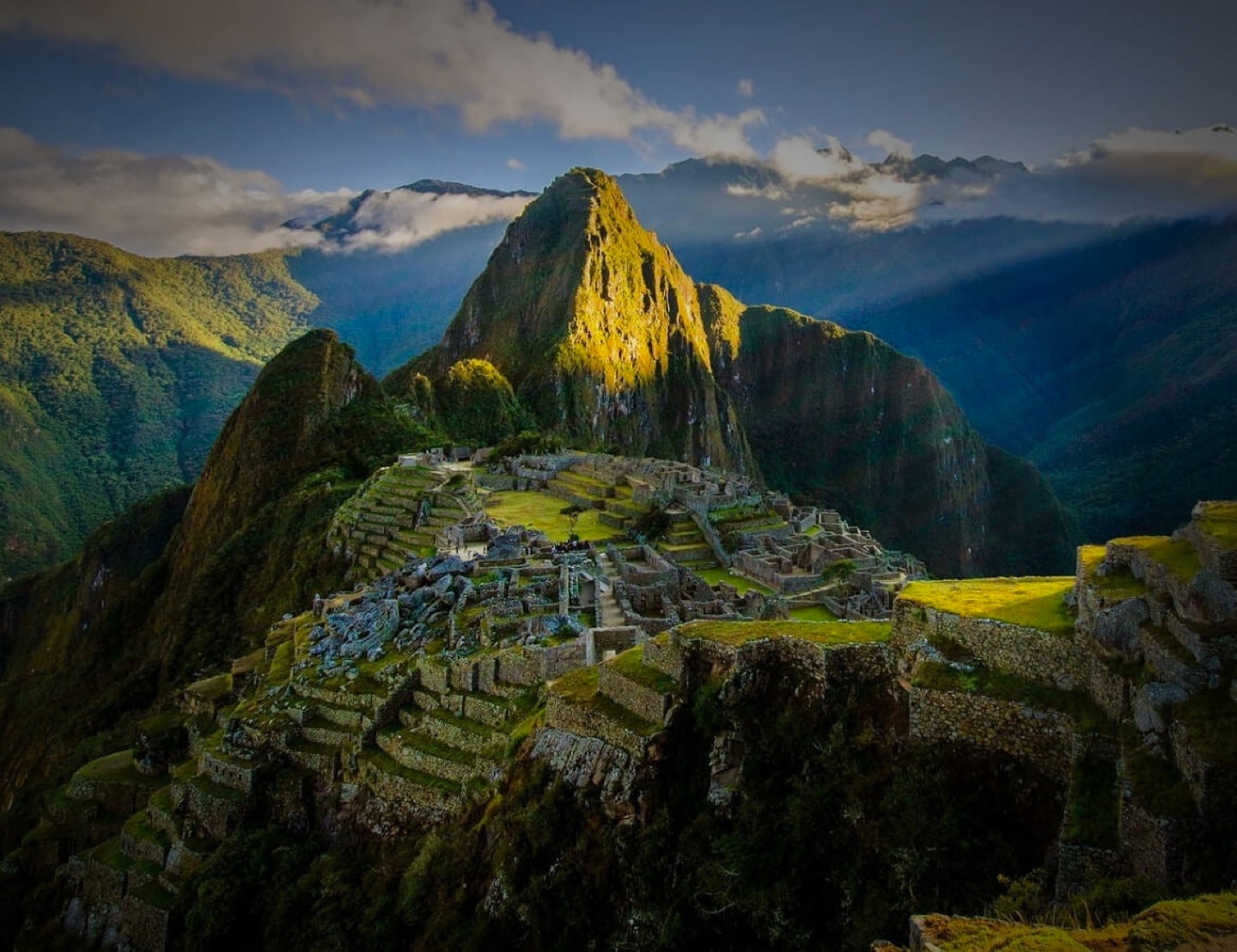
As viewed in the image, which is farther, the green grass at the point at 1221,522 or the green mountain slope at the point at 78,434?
the green mountain slope at the point at 78,434

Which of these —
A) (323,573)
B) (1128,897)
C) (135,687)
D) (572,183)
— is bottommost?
(135,687)

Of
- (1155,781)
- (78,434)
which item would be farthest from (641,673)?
(78,434)

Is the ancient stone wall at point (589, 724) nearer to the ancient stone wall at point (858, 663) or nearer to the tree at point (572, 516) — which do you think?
the ancient stone wall at point (858, 663)

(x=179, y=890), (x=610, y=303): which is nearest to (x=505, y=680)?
(x=179, y=890)

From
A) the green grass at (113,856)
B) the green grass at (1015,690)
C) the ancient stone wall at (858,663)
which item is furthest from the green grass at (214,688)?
the green grass at (1015,690)

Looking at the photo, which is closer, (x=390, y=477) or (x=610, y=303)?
(x=390, y=477)

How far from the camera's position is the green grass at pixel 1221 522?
30.9 ft

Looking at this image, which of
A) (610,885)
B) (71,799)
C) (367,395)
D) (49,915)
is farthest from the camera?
(367,395)

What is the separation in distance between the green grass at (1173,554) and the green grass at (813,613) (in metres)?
16.7

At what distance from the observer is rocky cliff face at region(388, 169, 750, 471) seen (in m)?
154

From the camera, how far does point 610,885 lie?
1238 cm

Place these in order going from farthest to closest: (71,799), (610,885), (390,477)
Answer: (390,477)
(71,799)
(610,885)

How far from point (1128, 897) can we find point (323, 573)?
4826 centimetres

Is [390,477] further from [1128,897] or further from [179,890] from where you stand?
[1128,897]
